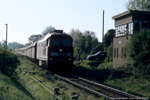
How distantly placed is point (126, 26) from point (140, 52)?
9.65 m

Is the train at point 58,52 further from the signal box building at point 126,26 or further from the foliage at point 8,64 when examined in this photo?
the signal box building at point 126,26

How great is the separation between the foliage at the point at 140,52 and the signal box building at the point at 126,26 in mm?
5662

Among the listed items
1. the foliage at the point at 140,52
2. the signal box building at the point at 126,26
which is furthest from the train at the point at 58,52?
the signal box building at the point at 126,26

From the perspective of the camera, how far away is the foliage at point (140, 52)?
20.6 metres

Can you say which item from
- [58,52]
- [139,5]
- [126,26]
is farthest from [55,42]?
[139,5]

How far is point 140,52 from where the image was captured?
2133 cm

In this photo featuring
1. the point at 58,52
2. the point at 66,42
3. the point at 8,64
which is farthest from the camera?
the point at 66,42

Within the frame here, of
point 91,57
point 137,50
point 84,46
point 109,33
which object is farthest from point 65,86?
point 84,46

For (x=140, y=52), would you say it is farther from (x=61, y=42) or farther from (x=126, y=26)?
(x=126, y=26)

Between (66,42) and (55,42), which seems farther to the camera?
(66,42)

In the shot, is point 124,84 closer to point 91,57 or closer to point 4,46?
point 4,46

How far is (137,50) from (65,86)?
26.4 feet

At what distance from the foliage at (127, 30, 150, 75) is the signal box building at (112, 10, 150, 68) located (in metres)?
5.66

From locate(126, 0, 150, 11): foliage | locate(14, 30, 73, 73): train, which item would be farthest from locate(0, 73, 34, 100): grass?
locate(126, 0, 150, 11): foliage
